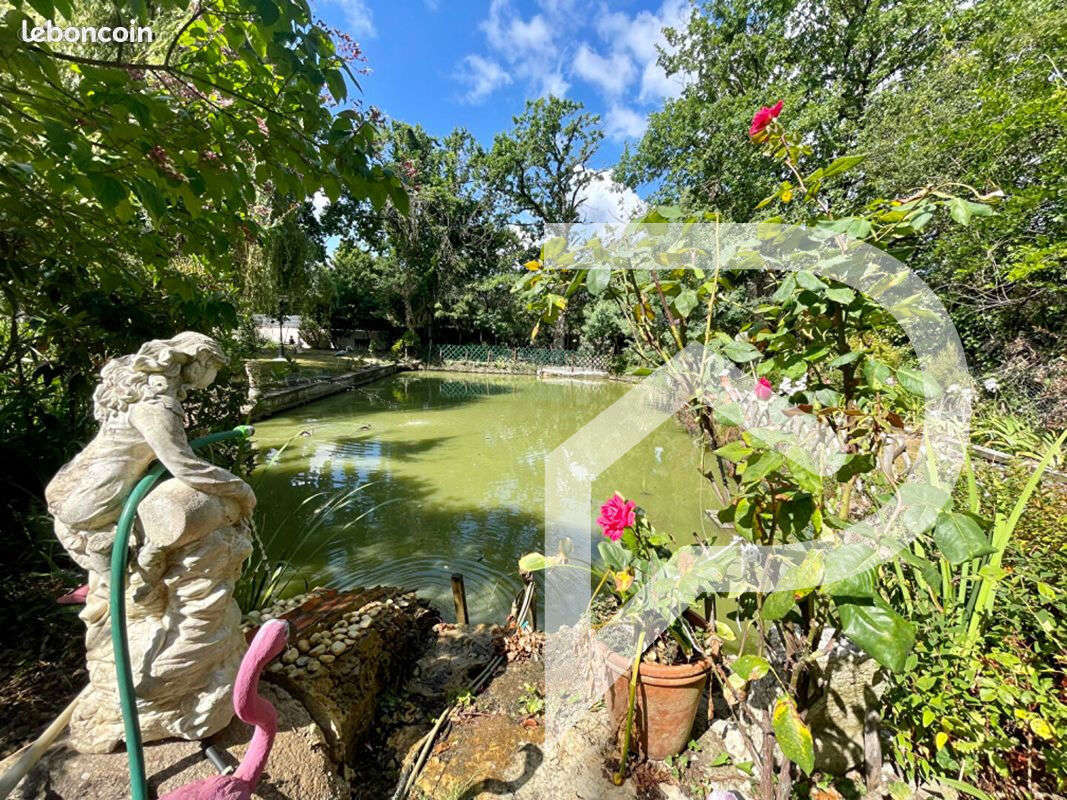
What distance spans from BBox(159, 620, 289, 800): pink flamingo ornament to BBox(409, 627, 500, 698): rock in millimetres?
1330

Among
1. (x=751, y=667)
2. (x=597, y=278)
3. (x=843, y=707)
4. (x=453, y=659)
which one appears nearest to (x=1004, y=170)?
(x=843, y=707)

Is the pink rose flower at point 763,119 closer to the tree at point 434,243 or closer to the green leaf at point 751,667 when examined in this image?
the green leaf at point 751,667

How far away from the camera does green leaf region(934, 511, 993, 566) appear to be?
636mm

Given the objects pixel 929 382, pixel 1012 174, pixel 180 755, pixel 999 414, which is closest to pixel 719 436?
pixel 929 382

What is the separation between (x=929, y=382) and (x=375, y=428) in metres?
8.28

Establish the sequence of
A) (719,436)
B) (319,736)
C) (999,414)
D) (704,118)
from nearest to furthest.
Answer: (719,436) < (319,736) < (999,414) < (704,118)

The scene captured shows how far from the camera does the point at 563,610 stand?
2.91 metres

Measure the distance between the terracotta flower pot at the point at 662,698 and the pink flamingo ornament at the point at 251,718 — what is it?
1223 millimetres

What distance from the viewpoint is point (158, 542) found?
1.18 m

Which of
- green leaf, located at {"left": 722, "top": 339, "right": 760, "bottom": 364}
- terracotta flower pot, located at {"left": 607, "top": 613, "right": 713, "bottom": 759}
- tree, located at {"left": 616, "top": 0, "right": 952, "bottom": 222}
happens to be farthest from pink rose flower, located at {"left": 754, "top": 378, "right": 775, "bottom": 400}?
tree, located at {"left": 616, "top": 0, "right": 952, "bottom": 222}

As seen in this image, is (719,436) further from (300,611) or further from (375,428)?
(375,428)

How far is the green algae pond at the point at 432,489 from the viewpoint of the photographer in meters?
3.55

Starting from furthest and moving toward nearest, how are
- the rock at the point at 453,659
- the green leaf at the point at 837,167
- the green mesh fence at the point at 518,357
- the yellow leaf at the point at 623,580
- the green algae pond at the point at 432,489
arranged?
the green mesh fence at the point at 518,357, the green algae pond at the point at 432,489, the rock at the point at 453,659, the yellow leaf at the point at 623,580, the green leaf at the point at 837,167

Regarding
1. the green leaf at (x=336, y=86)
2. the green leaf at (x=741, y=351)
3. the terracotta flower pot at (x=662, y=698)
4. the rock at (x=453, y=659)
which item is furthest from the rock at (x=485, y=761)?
the green leaf at (x=336, y=86)
